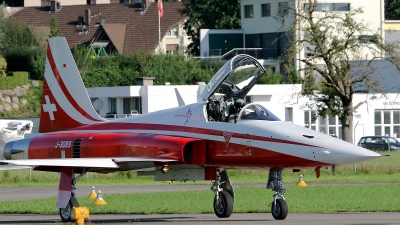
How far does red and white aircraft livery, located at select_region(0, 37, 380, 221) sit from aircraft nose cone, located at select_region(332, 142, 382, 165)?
2 cm

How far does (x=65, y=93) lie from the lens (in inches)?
876

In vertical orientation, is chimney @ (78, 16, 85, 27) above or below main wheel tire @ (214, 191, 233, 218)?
above

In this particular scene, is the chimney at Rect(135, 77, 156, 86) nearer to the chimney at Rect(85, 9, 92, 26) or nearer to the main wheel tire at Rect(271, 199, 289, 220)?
the chimney at Rect(85, 9, 92, 26)

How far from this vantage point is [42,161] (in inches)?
754

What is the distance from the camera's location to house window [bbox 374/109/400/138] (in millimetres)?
62062

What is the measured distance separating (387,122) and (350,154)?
46950 millimetres

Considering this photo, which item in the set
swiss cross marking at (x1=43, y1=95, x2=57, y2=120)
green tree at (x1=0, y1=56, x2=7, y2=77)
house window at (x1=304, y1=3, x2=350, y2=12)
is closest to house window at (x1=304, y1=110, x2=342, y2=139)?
house window at (x1=304, y1=3, x2=350, y2=12)

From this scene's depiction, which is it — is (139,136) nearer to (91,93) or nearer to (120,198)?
(120,198)

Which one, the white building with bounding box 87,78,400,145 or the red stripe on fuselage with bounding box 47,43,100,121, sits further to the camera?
the white building with bounding box 87,78,400,145

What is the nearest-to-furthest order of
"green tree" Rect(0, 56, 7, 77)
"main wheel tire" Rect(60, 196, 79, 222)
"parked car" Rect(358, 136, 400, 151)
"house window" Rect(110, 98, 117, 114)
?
"main wheel tire" Rect(60, 196, 79, 222) < "parked car" Rect(358, 136, 400, 151) < "house window" Rect(110, 98, 117, 114) < "green tree" Rect(0, 56, 7, 77)

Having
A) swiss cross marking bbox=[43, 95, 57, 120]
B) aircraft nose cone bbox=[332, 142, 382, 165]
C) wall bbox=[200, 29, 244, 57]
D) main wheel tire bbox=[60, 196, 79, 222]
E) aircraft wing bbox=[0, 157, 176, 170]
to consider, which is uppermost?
wall bbox=[200, 29, 244, 57]

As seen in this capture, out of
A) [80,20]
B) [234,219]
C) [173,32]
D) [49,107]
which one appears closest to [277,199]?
[234,219]

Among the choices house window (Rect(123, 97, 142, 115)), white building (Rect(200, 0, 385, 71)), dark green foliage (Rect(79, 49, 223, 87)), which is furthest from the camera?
white building (Rect(200, 0, 385, 71))

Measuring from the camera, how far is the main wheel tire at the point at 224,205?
19547 millimetres
